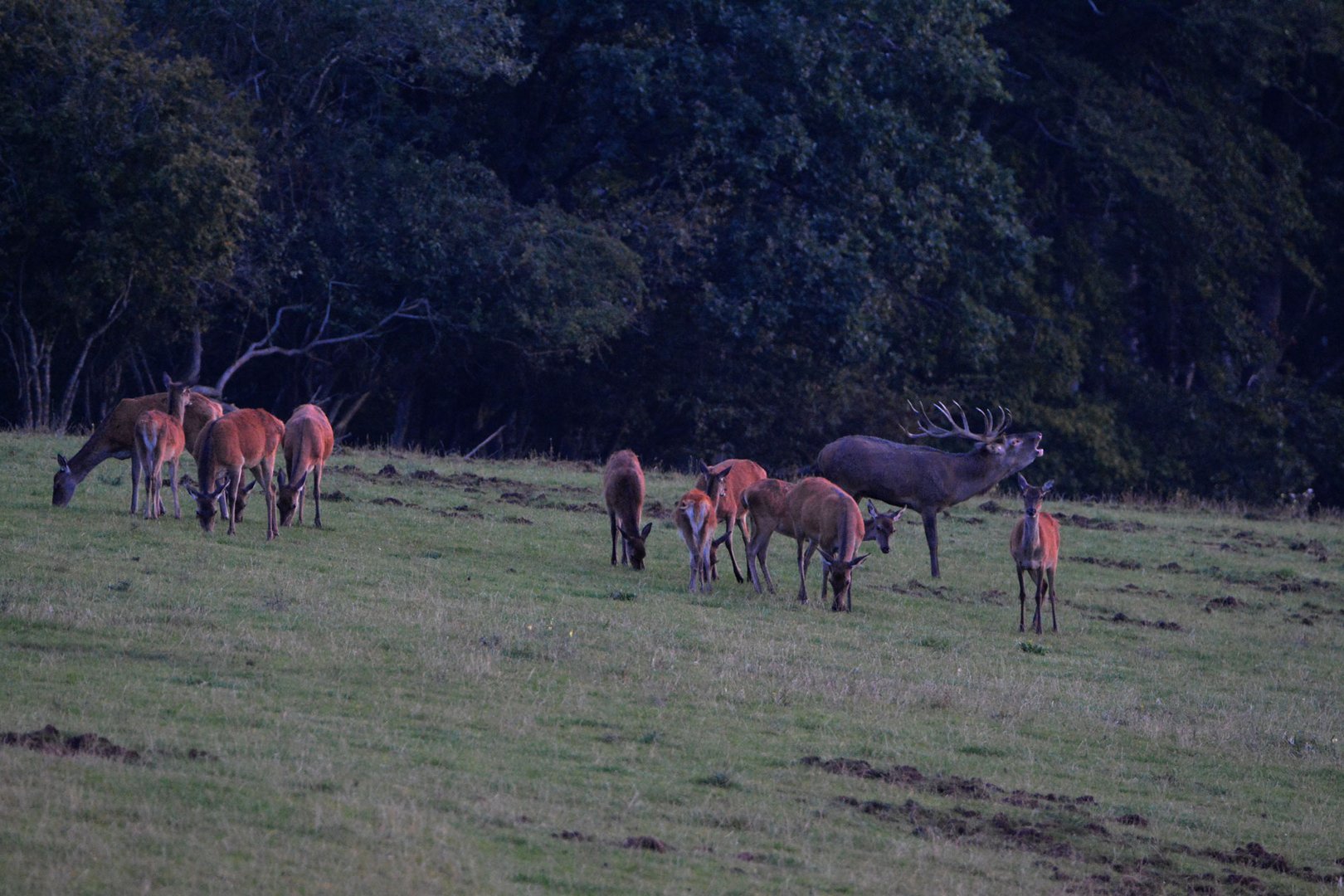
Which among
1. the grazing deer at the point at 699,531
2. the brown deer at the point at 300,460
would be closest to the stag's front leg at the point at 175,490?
the brown deer at the point at 300,460

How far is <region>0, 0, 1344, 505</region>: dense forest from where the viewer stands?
2356cm

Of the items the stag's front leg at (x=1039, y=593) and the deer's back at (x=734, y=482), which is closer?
the stag's front leg at (x=1039, y=593)

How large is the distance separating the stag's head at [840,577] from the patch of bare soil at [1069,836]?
5495 millimetres

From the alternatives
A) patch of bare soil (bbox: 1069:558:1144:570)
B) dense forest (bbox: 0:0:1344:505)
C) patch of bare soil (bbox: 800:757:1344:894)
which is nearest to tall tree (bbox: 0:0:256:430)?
dense forest (bbox: 0:0:1344:505)

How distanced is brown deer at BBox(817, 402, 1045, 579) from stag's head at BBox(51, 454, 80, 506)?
28.0 feet

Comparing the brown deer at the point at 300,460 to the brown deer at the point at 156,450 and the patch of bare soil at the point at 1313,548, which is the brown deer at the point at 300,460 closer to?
the brown deer at the point at 156,450

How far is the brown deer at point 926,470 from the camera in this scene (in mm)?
19234

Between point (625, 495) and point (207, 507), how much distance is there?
397 cm

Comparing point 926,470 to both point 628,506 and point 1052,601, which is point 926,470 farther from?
point 628,506

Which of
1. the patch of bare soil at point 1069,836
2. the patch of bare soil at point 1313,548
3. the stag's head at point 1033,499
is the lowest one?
the patch of bare soil at point 1069,836

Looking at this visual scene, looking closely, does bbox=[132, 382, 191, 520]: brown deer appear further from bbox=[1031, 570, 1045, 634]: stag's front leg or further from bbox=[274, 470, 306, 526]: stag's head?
bbox=[1031, 570, 1045, 634]: stag's front leg

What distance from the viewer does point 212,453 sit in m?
15.3

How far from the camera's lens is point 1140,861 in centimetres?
850

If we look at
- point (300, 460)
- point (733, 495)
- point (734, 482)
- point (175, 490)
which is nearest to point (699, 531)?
point (733, 495)
